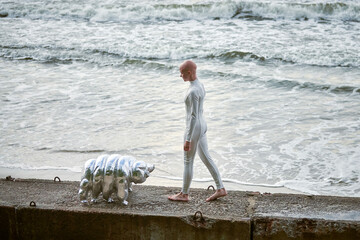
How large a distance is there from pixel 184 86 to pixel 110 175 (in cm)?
765

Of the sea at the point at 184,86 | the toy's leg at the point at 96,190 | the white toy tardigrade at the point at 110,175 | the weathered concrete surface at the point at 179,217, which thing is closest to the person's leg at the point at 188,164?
the weathered concrete surface at the point at 179,217

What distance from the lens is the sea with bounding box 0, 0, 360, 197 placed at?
7.58 metres

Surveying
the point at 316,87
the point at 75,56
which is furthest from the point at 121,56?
the point at 316,87

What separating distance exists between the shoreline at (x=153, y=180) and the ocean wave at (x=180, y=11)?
13248 mm

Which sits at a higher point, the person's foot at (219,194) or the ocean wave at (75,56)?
the person's foot at (219,194)

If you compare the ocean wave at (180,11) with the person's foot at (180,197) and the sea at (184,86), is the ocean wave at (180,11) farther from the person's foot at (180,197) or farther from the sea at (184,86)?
the person's foot at (180,197)

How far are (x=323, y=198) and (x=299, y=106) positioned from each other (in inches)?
219

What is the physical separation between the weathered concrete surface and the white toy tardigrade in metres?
0.13

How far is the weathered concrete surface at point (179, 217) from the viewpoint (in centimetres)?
425

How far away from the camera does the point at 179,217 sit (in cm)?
437

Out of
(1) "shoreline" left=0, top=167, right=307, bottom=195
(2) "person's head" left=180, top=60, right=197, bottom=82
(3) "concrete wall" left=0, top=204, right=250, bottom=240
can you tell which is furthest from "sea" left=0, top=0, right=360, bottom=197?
(2) "person's head" left=180, top=60, right=197, bottom=82

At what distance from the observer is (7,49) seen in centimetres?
1627

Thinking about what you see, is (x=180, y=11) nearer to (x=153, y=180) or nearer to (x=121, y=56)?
(x=121, y=56)

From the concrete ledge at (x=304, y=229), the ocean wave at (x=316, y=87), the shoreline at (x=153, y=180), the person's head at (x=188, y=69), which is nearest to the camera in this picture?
the concrete ledge at (x=304, y=229)
